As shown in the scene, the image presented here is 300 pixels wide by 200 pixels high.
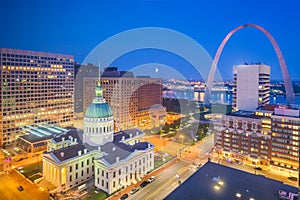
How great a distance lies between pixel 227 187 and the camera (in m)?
23.0

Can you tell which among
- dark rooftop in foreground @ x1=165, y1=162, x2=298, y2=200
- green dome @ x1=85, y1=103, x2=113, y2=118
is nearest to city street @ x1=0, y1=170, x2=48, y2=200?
green dome @ x1=85, y1=103, x2=113, y2=118

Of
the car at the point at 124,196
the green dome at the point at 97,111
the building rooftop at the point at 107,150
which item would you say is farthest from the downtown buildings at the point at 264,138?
the green dome at the point at 97,111

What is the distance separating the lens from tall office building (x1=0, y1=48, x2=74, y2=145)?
5644 centimetres

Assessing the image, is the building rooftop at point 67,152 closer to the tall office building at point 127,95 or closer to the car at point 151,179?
the car at point 151,179

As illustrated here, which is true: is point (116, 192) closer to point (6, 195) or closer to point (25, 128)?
point (6, 195)

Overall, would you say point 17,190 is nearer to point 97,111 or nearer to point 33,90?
point 97,111

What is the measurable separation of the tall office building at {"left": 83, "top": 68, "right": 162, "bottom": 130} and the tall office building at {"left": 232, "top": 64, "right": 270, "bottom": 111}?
35.3 m

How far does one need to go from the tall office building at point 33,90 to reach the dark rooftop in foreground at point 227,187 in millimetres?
57192

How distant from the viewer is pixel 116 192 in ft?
108

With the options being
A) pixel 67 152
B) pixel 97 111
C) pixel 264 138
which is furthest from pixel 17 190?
pixel 264 138

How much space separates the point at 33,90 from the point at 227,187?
62.8m

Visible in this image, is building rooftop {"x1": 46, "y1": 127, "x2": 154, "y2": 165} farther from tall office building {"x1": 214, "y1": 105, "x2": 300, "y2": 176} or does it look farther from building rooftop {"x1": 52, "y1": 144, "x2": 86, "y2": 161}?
tall office building {"x1": 214, "y1": 105, "x2": 300, "y2": 176}

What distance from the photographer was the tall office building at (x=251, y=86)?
64375 millimetres

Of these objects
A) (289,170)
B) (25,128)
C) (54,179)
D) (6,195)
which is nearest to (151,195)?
(54,179)
